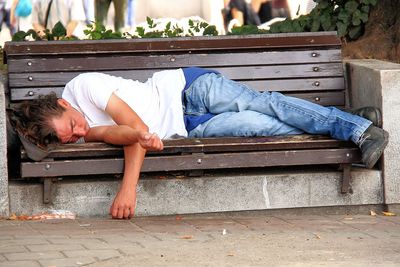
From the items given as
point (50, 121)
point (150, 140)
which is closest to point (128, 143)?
→ point (150, 140)

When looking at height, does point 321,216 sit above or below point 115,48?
below

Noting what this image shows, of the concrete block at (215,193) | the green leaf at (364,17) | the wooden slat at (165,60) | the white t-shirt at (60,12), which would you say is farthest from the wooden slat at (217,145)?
the white t-shirt at (60,12)

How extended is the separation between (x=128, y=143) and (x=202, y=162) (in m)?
0.49

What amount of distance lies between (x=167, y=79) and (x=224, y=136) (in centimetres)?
54

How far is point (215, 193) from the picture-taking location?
22.3 feet

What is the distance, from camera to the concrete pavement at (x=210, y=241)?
215 inches

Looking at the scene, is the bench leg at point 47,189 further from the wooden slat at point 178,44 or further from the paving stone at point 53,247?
the wooden slat at point 178,44

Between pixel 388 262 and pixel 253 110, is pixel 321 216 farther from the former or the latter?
pixel 388 262

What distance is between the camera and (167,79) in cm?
701

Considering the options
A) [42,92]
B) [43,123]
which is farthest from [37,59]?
[43,123]

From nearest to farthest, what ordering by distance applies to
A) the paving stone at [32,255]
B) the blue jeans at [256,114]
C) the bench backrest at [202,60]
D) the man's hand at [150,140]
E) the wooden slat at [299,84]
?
the paving stone at [32,255], the man's hand at [150,140], the blue jeans at [256,114], the bench backrest at [202,60], the wooden slat at [299,84]

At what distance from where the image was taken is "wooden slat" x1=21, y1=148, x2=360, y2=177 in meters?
6.49

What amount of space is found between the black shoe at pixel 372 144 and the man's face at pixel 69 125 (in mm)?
1702

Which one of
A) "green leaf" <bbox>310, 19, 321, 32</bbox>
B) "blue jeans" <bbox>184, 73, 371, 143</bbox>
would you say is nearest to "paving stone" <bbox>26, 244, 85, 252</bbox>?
"blue jeans" <bbox>184, 73, 371, 143</bbox>
